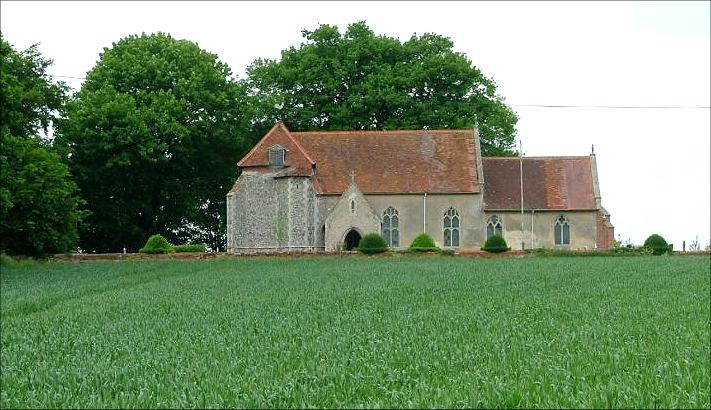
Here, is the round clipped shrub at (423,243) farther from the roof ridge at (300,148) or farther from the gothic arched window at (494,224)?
the roof ridge at (300,148)

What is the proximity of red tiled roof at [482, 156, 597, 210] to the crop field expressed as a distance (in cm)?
2626

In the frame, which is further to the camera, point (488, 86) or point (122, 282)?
point (488, 86)

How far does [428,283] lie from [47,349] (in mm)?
17083

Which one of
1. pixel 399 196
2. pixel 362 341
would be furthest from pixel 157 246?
pixel 362 341

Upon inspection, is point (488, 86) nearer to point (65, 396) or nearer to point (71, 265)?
point (71, 265)

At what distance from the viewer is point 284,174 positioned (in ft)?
201

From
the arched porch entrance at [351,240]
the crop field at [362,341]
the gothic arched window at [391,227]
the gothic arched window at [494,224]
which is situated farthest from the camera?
the gothic arched window at [494,224]

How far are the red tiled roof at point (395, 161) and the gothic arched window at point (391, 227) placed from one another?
A: 133 cm

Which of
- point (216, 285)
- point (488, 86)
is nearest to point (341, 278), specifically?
point (216, 285)

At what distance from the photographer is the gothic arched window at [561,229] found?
63.5m

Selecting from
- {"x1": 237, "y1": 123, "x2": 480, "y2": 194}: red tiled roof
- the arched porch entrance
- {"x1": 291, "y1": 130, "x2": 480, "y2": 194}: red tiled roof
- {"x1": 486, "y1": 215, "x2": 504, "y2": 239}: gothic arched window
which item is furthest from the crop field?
{"x1": 486, "y1": 215, "x2": 504, "y2": 239}: gothic arched window

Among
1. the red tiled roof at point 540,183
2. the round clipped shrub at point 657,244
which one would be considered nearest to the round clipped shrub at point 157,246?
the red tiled roof at point 540,183

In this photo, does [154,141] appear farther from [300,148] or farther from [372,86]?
[372,86]

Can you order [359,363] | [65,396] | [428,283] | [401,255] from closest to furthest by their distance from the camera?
[65,396], [359,363], [428,283], [401,255]
